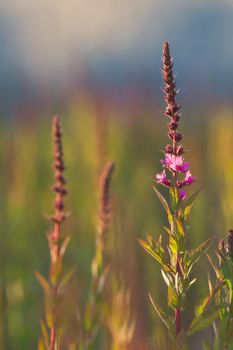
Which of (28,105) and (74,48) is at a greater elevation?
(74,48)

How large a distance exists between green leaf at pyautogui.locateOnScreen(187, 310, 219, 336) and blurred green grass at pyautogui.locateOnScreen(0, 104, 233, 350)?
95 cm

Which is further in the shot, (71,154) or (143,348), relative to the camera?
(71,154)

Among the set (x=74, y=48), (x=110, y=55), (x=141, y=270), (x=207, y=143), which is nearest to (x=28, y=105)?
(x=74, y=48)

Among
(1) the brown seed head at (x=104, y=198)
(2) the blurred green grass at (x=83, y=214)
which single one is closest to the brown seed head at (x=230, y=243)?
(1) the brown seed head at (x=104, y=198)

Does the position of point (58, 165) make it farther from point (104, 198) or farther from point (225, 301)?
point (225, 301)

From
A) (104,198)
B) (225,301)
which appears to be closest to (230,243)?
(225,301)

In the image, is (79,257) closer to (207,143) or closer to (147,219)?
(147,219)

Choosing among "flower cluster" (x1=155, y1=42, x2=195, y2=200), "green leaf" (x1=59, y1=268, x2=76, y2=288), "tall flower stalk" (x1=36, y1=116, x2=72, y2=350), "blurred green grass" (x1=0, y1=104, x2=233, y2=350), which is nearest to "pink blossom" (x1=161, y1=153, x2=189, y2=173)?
"flower cluster" (x1=155, y1=42, x2=195, y2=200)

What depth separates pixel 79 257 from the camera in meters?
3.96

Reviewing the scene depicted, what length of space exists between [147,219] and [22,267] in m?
1.08

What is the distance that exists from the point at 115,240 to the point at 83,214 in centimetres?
173

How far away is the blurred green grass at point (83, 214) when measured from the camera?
9.79ft

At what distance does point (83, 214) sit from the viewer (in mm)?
4449

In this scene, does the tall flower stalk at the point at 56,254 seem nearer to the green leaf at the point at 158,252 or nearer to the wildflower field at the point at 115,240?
the wildflower field at the point at 115,240
